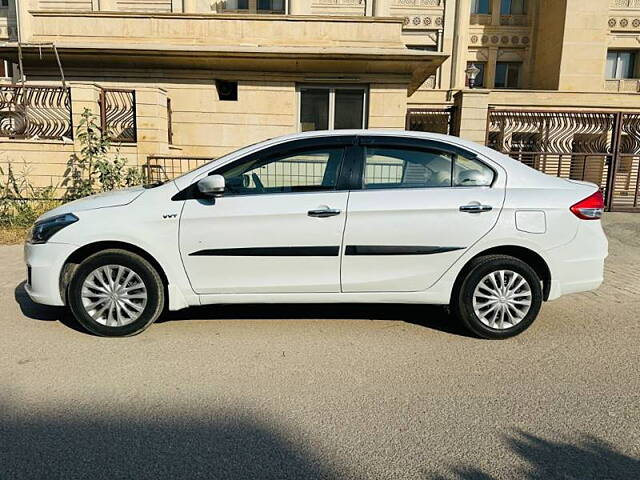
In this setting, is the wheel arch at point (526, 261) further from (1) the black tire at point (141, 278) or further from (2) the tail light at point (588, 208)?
(1) the black tire at point (141, 278)

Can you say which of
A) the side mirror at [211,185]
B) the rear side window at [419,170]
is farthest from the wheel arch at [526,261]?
the side mirror at [211,185]

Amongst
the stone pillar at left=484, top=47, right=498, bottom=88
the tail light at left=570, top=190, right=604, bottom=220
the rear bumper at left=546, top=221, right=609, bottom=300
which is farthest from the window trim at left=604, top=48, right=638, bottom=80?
the rear bumper at left=546, top=221, right=609, bottom=300

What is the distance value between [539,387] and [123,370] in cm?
292

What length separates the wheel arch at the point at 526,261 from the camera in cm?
373

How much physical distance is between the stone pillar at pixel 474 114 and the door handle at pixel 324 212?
829 cm

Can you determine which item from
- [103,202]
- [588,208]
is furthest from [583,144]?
[103,202]

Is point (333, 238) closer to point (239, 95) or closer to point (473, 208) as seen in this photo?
point (473, 208)

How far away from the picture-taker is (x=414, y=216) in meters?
3.61

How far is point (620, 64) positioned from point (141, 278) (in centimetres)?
3137

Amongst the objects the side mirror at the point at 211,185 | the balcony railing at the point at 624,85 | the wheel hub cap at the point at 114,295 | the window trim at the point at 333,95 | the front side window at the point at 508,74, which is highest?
the front side window at the point at 508,74

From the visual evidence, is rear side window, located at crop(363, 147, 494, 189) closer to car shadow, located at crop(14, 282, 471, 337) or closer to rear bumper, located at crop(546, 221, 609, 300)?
rear bumper, located at crop(546, 221, 609, 300)

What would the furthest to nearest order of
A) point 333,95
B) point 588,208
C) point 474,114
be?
1. point 333,95
2. point 474,114
3. point 588,208

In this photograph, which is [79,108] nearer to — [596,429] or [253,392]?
[253,392]

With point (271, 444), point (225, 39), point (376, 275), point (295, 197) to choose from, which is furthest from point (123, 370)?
point (225, 39)
